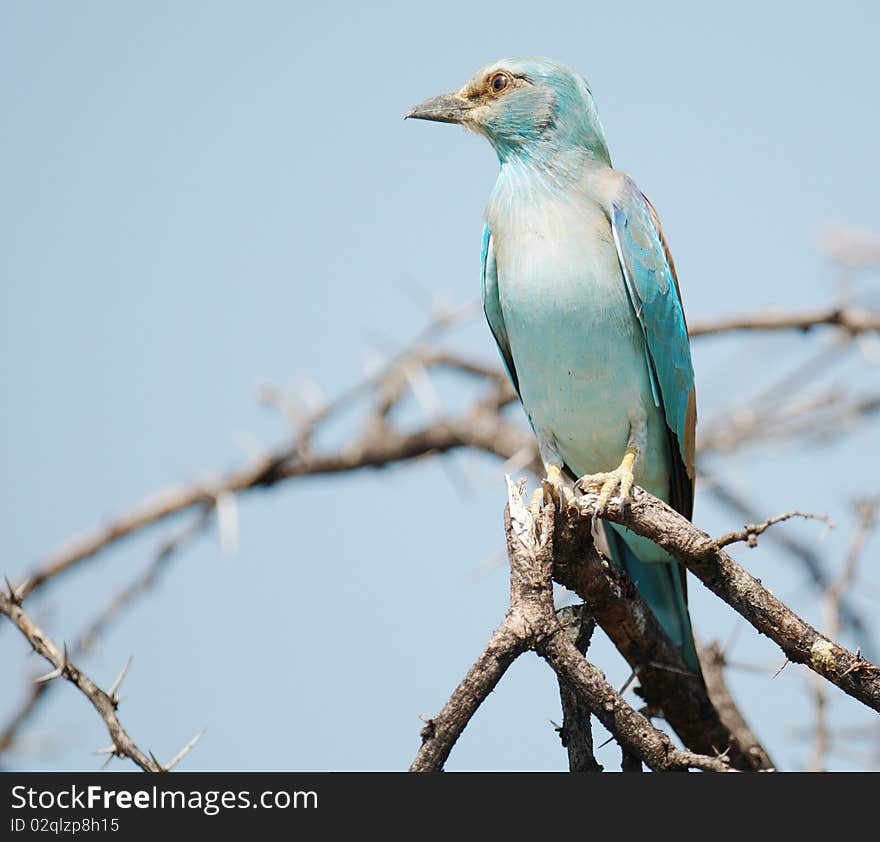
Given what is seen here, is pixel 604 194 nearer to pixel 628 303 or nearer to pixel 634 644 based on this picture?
pixel 628 303

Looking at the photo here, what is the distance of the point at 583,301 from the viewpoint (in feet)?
17.6

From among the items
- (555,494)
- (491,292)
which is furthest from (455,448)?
(555,494)

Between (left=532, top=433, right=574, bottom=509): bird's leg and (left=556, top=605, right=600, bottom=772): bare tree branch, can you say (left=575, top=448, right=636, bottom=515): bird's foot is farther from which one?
(left=556, top=605, right=600, bottom=772): bare tree branch

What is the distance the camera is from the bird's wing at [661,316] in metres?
5.51

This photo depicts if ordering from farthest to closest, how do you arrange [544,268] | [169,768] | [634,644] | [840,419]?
[840,419] < [544,268] < [634,644] < [169,768]

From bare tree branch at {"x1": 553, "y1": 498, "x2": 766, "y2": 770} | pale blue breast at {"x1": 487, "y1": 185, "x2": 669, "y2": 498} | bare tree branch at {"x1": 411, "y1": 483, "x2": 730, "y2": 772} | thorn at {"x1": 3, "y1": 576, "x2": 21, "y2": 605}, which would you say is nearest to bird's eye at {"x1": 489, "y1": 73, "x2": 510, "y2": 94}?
pale blue breast at {"x1": 487, "y1": 185, "x2": 669, "y2": 498}

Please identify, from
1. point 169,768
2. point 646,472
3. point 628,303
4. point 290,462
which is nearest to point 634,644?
point 646,472

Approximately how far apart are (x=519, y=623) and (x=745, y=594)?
737 mm

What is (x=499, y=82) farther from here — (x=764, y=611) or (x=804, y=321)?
(x=764, y=611)

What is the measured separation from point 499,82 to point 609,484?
223 centimetres

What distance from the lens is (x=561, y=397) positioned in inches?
216

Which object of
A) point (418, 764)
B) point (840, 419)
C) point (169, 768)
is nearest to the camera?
point (418, 764)
